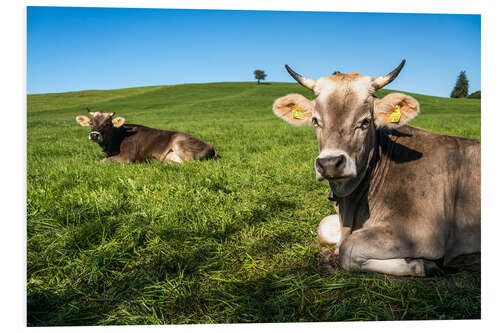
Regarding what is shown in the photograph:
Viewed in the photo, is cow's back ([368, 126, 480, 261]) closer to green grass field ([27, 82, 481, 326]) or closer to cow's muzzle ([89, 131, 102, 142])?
green grass field ([27, 82, 481, 326])

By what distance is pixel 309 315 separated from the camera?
2309mm

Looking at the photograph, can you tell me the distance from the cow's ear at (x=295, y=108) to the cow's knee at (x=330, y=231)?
1022 millimetres

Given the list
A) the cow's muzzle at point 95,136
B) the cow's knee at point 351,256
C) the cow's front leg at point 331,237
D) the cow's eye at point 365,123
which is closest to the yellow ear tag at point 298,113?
the cow's eye at point 365,123

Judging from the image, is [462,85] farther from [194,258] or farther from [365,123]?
[194,258]

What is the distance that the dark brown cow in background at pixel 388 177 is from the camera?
261 cm

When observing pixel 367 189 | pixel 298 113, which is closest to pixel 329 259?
pixel 367 189

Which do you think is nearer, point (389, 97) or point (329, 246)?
point (389, 97)

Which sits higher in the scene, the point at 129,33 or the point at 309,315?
the point at 129,33

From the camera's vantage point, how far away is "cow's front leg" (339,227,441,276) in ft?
8.54

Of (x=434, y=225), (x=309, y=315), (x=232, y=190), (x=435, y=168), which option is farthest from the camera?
(x=232, y=190)

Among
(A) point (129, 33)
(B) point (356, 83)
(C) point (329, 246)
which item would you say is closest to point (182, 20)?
(A) point (129, 33)

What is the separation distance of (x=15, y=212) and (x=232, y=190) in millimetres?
2677

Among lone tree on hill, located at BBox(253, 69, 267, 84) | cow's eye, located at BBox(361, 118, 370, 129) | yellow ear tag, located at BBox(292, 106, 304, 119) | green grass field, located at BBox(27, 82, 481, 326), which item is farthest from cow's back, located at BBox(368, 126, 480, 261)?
lone tree on hill, located at BBox(253, 69, 267, 84)
